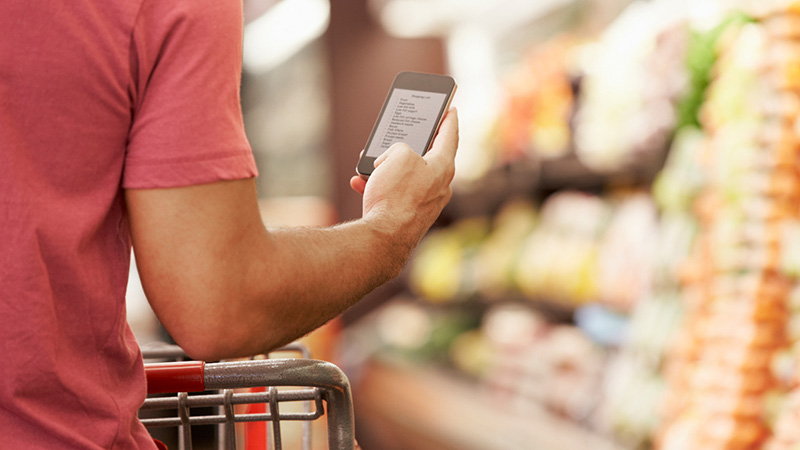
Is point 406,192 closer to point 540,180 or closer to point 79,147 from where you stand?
point 79,147

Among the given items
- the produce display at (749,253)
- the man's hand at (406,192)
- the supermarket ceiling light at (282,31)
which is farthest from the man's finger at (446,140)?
the supermarket ceiling light at (282,31)

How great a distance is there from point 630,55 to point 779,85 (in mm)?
819

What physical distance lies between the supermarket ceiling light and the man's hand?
3.89 metres

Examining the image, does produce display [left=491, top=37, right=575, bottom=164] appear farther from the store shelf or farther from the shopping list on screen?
the shopping list on screen

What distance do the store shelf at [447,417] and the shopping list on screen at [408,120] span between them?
1638 mm

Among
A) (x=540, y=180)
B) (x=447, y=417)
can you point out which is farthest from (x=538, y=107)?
(x=447, y=417)

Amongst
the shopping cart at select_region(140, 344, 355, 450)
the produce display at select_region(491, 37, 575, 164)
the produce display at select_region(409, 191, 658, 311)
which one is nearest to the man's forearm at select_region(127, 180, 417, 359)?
the shopping cart at select_region(140, 344, 355, 450)

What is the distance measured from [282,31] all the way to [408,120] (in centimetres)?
447

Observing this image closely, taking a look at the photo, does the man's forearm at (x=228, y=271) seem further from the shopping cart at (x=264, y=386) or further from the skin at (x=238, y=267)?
the shopping cart at (x=264, y=386)

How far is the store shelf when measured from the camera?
2766 millimetres

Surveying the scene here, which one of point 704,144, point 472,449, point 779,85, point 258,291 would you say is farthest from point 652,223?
point 258,291

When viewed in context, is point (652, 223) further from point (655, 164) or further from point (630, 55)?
point (630, 55)

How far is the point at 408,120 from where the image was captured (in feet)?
3.65

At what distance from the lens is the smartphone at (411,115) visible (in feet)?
3.53
